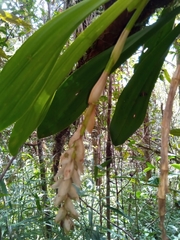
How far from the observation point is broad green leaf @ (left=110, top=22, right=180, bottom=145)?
0.57 meters

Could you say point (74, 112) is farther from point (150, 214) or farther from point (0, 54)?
point (150, 214)

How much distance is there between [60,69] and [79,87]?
→ 156 millimetres

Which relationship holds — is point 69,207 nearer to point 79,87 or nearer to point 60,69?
point 60,69

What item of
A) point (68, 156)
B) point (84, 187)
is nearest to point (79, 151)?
point (68, 156)

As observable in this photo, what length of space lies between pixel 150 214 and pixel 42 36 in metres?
1.11

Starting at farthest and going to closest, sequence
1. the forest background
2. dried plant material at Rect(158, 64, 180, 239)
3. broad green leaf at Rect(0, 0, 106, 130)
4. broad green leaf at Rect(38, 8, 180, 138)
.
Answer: the forest background, broad green leaf at Rect(38, 8, 180, 138), broad green leaf at Rect(0, 0, 106, 130), dried plant material at Rect(158, 64, 180, 239)

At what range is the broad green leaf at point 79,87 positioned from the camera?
1.74ft

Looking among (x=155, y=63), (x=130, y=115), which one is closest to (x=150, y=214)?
(x=130, y=115)

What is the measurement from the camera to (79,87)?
0.55m

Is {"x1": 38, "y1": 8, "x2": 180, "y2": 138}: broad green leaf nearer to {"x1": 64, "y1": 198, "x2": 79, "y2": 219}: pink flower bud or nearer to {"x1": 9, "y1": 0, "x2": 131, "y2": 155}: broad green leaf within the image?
{"x1": 9, "y1": 0, "x2": 131, "y2": 155}: broad green leaf

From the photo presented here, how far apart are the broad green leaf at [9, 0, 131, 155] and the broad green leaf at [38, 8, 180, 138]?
0.12 meters

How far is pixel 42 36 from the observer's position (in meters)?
0.36

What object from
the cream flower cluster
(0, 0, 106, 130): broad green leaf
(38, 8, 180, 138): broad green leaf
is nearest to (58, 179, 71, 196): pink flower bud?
the cream flower cluster

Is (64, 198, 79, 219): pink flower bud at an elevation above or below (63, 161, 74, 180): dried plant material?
below
